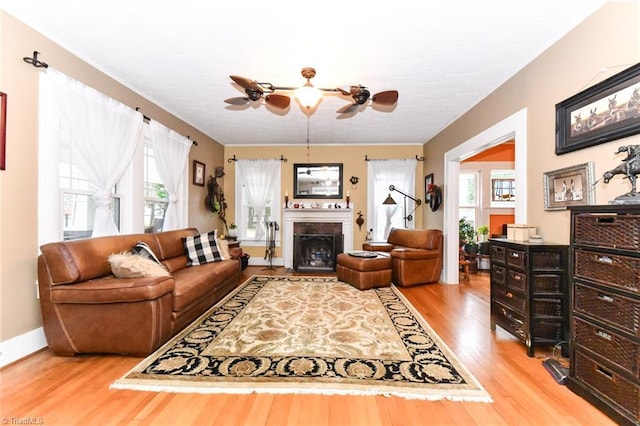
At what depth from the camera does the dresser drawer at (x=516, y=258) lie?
7.30 ft

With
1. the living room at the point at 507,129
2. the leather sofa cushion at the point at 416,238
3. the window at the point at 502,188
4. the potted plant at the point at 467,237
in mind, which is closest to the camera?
the living room at the point at 507,129

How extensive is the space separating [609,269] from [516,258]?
0.76m

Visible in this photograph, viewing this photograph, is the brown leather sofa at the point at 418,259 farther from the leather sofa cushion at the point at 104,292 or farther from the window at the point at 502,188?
the leather sofa cushion at the point at 104,292

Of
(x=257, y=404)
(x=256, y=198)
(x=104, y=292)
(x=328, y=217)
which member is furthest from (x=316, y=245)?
(x=257, y=404)

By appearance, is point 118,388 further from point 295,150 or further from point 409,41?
point 295,150

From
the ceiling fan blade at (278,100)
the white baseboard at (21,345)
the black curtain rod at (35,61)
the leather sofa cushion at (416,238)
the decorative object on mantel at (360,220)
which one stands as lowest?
the white baseboard at (21,345)

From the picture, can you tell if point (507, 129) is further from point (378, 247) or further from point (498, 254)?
point (378, 247)

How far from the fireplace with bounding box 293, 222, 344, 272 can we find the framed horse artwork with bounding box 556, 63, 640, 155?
156 inches

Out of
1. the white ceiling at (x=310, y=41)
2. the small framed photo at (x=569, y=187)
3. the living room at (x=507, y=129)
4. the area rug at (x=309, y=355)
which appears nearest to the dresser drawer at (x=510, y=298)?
the living room at (x=507, y=129)

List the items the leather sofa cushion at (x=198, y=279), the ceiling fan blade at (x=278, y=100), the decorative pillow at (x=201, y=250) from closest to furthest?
1. the leather sofa cushion at (x=198, y=279)
2. the ceiling fan blade at (x=278, y=100)
3. the decorative pillow at (x=201, y=250)

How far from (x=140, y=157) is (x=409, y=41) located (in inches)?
134

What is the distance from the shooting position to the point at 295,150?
5.99m

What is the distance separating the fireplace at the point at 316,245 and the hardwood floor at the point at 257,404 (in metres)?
3.69

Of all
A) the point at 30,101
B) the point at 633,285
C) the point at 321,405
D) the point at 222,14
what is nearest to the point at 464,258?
the point at 633,285
